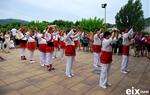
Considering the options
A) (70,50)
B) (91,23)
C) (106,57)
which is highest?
(91,23)

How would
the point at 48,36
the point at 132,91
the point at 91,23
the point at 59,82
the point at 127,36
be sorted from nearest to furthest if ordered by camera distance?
the point at 132,91
the point at 59,82
the point at 127,36
the point at 48,36
the point at 91,23

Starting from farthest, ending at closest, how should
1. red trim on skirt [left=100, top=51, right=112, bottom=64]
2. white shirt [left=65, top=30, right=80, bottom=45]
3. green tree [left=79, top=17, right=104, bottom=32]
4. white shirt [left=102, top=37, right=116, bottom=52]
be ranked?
green tree [left=79, top=17, right=104, bottom=32] < white shirt [left=65, top=30, right=80, bottom=45] < red trim on skirt [left=100, top=51, right=112, bottom=64] < white shirt [left=102, top=37, right=116, bottom=52]

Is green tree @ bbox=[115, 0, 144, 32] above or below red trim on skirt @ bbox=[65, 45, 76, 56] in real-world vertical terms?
above

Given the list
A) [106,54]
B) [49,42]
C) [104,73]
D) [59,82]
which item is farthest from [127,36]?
[59,82]

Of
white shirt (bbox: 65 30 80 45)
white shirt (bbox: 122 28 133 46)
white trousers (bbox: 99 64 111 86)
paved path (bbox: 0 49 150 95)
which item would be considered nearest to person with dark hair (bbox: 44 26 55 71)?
paved path (bbox: 0 49 150 95)

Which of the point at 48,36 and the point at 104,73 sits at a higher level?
the point at 48,36

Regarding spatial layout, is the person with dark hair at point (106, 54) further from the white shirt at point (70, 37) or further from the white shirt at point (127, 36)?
the white shirt at point (127, 36)

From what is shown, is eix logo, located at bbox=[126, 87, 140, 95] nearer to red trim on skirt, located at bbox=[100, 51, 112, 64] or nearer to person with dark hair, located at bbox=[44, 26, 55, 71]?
red trim on skirt, located at bbox=[100, 51, 112, 64]

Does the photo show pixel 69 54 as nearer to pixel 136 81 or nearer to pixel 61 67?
pixel 61 67

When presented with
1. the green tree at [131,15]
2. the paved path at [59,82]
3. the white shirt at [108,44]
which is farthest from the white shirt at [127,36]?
the green tree at [131,15]

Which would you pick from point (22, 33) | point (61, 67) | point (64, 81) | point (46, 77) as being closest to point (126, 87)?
point (64, 81)

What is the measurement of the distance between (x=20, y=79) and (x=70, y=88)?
76.6 inches

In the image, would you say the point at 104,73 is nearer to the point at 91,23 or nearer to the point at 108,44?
the point at 108,44

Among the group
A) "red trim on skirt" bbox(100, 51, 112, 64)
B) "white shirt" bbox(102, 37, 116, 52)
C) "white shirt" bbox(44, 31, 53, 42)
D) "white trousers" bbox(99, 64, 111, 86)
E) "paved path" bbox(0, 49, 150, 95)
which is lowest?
"paved path" bbox(0, 49, 150, 95)
